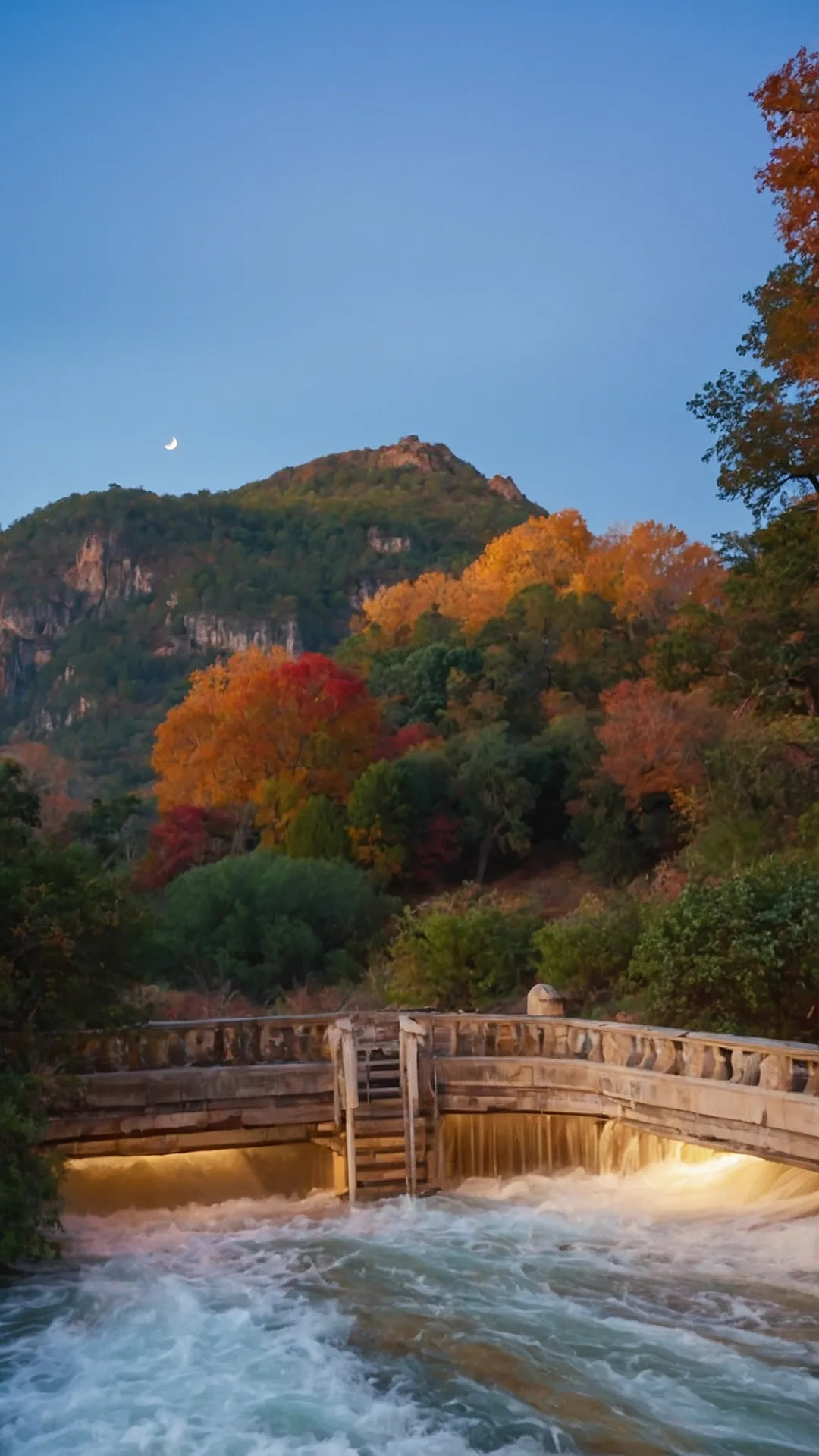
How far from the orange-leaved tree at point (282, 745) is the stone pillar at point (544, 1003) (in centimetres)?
2308

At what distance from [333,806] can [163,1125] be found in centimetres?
2495

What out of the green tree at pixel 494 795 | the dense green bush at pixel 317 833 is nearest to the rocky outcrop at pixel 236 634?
the green tree at pixel 494 795

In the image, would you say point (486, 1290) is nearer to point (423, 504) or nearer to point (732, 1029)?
point (732, 1029)

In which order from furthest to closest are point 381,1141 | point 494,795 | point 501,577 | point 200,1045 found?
point 501,577
point 494,795
point 200,1045
point 381,1141

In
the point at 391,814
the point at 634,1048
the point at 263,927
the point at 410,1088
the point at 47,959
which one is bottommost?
the point at 410,1088

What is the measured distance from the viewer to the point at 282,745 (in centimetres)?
4422

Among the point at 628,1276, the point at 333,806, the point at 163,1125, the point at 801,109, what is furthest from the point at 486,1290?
the point at 333,806

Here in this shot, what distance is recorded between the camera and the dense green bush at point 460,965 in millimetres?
25578

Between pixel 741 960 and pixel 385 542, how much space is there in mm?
100708

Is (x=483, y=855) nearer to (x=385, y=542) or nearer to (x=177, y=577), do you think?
(x=385, y=542)

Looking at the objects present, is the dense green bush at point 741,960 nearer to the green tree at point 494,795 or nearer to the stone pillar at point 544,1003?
the stone pillar at point 544,1003

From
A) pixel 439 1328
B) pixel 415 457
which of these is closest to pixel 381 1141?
pixel 439 1328

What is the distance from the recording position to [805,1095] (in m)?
12.8

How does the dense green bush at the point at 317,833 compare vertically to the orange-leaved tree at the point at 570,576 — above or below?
below
